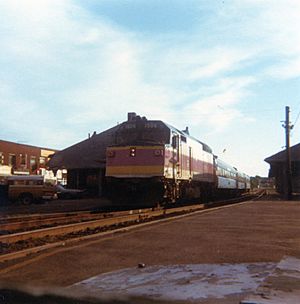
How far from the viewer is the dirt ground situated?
7472mm

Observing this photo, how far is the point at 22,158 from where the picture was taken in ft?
233

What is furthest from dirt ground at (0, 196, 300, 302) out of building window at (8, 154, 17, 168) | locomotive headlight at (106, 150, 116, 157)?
building window at (8, 154, 17, 168)

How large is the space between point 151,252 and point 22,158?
211ft

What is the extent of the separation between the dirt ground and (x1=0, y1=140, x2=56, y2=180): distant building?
5100cm

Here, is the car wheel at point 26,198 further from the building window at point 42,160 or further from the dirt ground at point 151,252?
the building window at point 42,160

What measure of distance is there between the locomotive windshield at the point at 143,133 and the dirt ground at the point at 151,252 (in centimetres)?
904

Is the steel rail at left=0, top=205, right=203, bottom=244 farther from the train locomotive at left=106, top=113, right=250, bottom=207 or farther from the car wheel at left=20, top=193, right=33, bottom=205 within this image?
the car wheel at left=20, top=193, right=33, bottom=205

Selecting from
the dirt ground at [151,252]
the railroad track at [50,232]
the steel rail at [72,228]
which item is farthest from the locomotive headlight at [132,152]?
the dirt ground at [151,252]

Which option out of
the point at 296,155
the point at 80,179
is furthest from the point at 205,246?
the point at 296,155

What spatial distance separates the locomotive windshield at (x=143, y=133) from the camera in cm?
2195

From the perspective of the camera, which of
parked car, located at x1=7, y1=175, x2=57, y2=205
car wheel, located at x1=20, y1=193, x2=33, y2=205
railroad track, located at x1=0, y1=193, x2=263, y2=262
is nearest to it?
railroad track, located at x1=0, y1=193, x2=263, y2=262

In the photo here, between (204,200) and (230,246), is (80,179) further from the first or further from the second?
(230,246)

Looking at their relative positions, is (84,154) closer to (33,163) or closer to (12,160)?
(12,160)

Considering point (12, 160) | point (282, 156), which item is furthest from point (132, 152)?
point (12, 160)
